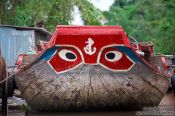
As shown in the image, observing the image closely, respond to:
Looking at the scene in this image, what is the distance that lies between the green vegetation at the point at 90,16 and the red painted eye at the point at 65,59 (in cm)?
1005

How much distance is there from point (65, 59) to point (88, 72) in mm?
435

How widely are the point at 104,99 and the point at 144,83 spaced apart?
75cm

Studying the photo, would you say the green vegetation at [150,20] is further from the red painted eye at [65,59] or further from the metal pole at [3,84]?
the red painted eye at [65,59]

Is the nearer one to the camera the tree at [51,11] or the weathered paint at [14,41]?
the weathered paint at [14,41]

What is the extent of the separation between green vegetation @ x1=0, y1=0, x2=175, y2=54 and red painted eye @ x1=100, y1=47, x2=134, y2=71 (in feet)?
33.2

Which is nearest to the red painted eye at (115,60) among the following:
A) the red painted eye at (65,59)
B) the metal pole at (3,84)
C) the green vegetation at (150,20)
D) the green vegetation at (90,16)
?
the red painted eye at (65,59)

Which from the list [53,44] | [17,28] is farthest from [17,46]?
[53,44]

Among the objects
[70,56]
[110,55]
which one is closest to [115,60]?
[110,55]

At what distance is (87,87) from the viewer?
7273 millimetres

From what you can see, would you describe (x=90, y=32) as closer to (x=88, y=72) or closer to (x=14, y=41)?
(x=88, y=72)

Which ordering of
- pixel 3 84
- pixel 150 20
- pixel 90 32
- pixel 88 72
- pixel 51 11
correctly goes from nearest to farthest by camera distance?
pixel 90 32, pixel 88 72, pixel 3 84, pixel 51 11, pixel 150 20

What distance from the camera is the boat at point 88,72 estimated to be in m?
7.13

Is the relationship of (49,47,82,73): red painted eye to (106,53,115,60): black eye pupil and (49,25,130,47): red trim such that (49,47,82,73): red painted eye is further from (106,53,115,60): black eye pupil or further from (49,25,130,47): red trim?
(106,53,115,60): black eye pupil

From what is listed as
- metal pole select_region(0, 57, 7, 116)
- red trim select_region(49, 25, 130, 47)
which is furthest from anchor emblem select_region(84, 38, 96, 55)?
metal pole select_region(0, 57, 7, 116)
